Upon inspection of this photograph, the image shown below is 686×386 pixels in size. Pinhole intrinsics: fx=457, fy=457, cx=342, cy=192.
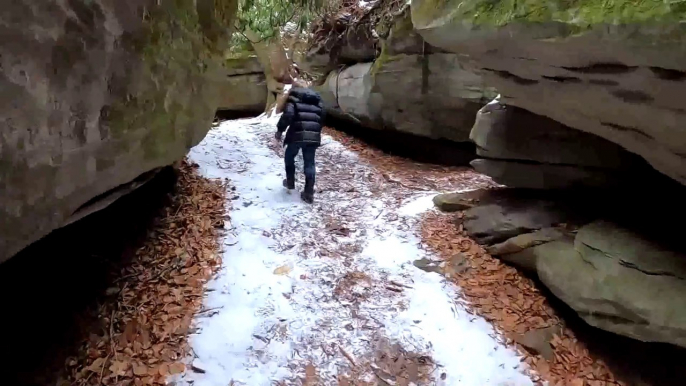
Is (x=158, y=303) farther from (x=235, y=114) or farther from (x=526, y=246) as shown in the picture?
(x=235, y=114)

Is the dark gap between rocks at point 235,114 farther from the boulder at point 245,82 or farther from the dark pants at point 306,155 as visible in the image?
the dark pants at point 306,155

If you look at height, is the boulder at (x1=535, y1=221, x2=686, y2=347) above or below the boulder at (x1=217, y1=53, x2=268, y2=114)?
below

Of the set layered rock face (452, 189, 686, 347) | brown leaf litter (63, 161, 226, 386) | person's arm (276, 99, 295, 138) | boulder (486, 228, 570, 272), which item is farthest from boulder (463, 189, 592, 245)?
brown leaf litter (63, 161, 226, 386)

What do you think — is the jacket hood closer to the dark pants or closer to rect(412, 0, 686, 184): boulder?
the dark pants

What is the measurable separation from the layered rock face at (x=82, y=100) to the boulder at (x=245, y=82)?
9.10 m

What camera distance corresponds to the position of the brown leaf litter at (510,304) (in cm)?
436

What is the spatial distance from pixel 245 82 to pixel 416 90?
6.44 metres

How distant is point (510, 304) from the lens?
505cm

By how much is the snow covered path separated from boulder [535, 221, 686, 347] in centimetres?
88

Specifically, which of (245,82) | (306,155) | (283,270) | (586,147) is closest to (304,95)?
(306,155)

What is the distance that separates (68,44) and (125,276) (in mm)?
2992

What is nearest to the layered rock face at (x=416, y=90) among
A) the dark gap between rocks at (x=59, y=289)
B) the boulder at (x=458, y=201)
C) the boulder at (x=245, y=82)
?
the boulder at (x=458, y=201)

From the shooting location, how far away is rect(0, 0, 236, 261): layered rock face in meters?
2.34

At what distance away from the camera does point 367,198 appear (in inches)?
294
